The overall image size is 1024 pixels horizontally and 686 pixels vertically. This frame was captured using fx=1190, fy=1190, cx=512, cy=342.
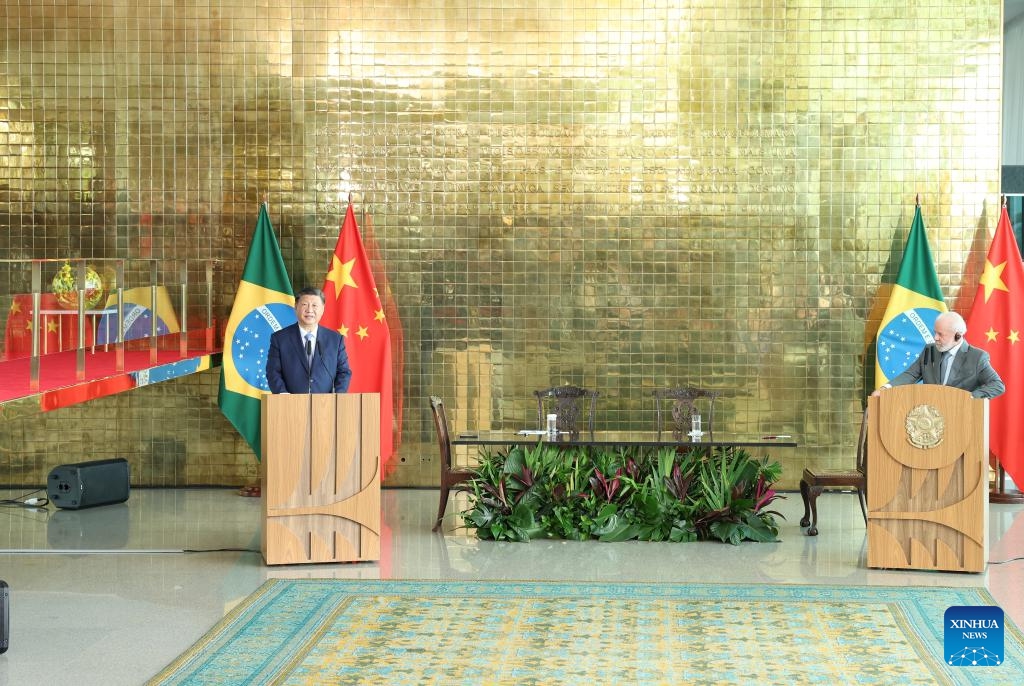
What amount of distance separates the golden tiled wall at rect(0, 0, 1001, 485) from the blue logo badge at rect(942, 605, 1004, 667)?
6299mm

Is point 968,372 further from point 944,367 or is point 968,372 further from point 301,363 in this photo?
point 301,363

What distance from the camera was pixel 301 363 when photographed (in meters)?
A: 7.77

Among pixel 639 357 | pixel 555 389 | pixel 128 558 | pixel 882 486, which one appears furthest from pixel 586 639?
pixel 639 357

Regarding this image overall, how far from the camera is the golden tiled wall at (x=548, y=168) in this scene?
10516mm

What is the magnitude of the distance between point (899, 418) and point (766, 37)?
15.4ft

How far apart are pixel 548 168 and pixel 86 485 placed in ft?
15.5

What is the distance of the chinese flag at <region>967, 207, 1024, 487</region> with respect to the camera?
390 inches

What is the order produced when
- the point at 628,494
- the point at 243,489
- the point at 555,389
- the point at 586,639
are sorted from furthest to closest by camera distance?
the point at 243,489 < the point at 555,389 < the point at 628,494 < the point at 586,639

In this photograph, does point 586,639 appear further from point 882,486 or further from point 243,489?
point 243,489

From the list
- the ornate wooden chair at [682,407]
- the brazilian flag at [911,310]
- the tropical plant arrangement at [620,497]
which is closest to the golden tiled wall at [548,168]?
the ornate wooden chair at [682,407]

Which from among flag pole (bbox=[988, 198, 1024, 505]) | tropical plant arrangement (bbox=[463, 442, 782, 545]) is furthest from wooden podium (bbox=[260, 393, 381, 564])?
flag pole (bbox=[988, 198, 1024, 505])

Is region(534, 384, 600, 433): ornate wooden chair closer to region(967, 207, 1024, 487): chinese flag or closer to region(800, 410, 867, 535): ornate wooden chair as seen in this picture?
region(800, 410, 867, 535): ornate wooden chair

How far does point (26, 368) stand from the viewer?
7113 millimetres

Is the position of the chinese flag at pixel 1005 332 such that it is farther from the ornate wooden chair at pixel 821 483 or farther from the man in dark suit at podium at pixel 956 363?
the man in dark suit at podium at pixel 956 363
